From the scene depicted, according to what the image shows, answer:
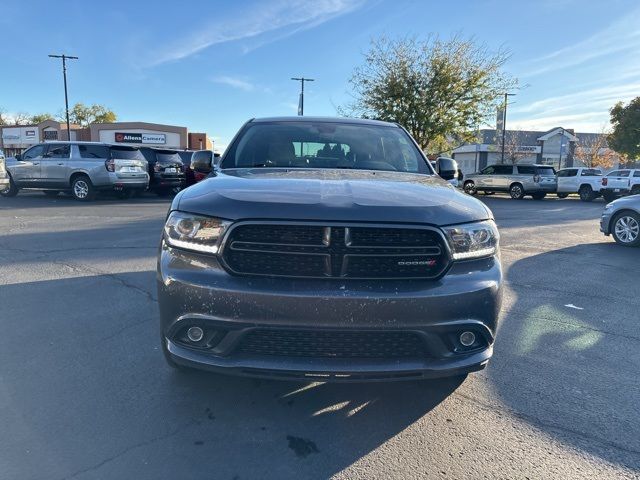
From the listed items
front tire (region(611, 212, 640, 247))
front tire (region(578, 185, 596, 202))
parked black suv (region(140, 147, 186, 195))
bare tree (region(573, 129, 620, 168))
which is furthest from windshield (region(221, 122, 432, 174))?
bare tree (region(573, 129, 620, 168))

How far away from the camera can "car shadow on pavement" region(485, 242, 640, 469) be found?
265 cm

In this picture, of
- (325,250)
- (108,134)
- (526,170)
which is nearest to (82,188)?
(325,250)

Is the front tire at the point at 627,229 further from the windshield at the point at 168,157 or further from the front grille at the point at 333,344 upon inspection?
the windshield at the point at 168,157

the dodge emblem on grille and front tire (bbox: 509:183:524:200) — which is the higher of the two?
the dodge emblem on grille

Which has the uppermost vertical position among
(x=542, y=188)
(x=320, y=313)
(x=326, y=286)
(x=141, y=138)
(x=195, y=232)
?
(x=141, y=138)

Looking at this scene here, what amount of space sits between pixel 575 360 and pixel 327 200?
2546 mm

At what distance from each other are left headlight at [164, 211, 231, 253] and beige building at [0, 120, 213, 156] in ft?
147

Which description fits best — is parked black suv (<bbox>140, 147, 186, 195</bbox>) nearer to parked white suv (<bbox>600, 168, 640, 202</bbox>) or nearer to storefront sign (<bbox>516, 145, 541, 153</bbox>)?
parked white suv (<bbox>600, 168, 640, 202</bbox>)

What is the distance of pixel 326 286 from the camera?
2.27 metres

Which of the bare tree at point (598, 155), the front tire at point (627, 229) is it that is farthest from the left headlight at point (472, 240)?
the bare tree at point (598, 155)

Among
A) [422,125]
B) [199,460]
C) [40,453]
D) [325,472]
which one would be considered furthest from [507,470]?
[422,125]

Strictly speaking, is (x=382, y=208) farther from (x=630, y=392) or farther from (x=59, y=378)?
(x=59, y=378)

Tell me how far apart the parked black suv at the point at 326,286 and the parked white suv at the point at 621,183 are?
23.0 meters

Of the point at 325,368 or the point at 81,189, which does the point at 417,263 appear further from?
the point at 81,189
